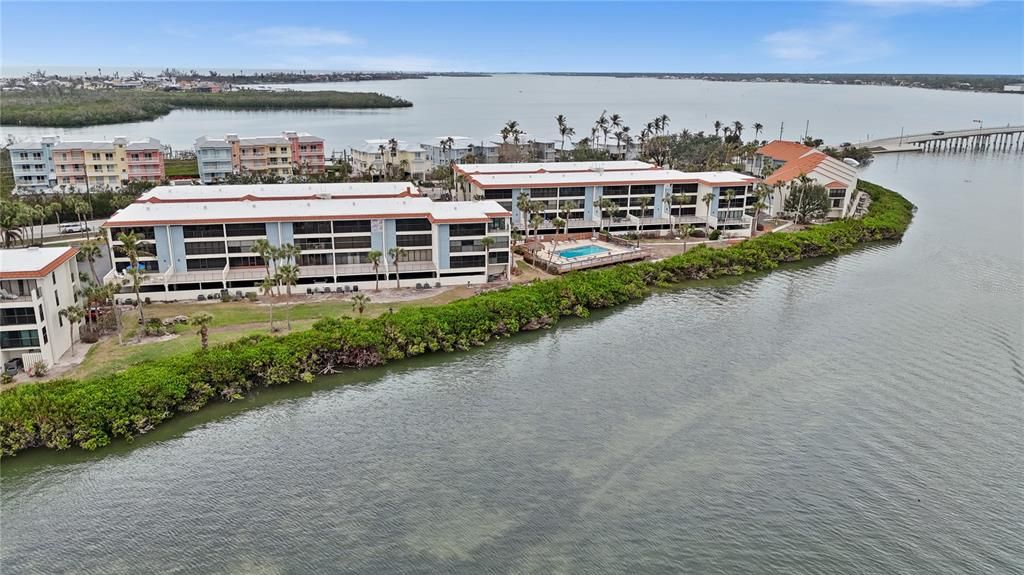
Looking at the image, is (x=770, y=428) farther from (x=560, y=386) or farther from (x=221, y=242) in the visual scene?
(x=221, y=242)

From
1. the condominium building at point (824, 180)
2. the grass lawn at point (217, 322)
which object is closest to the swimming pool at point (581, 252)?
the grass lawn at point (217, 322)

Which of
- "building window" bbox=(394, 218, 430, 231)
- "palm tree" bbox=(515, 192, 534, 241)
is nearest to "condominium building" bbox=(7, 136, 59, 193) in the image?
"building window" bbox=(394, 218, 430, 231)

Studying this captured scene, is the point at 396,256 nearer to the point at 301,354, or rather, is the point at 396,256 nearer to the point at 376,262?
the point at 376,262

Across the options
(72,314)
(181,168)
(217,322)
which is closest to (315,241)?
(217,322)

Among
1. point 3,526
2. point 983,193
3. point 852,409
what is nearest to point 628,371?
point 852,409

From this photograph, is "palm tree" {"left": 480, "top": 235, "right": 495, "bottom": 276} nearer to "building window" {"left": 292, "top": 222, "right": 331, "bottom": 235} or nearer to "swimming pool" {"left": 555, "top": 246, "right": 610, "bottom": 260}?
"swimming pool" {"left": 555, "top": 246, "right": 610, "bottom": 260}

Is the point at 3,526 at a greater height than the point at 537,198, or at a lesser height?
lesser

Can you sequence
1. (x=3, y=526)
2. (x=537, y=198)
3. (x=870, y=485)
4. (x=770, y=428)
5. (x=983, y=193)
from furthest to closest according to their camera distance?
(x=983, y=193) < (x=537, y=198) < (x=770, y=428) < (x=870, y=485) < (x=3, y=526)
